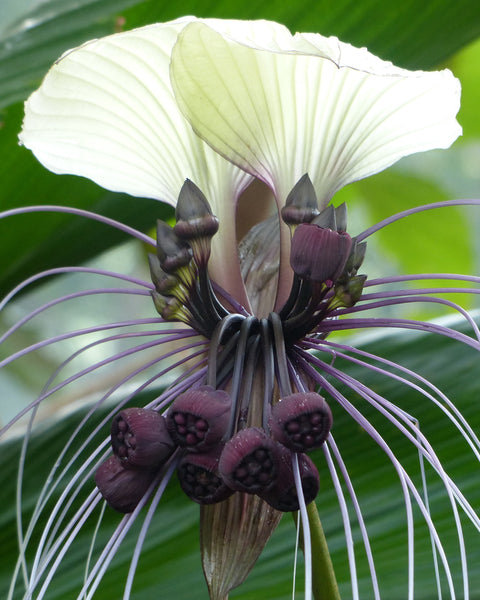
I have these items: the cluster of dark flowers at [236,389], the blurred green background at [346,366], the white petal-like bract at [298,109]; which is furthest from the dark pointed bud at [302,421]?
the blurred green background at [346,366]

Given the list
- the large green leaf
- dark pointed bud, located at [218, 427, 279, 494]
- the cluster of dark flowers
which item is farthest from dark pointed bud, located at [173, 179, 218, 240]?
the large green leaf

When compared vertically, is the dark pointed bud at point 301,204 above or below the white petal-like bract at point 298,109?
below

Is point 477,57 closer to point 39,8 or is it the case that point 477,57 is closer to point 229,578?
point 39,8

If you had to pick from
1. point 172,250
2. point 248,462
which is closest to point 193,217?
point 172,250

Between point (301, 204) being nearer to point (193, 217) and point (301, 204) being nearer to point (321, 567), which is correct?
point (193, 217)

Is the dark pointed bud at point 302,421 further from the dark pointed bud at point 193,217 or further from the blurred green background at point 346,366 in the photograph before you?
the blurred green background at point 346,366

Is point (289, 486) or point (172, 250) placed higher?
point (172, 250)

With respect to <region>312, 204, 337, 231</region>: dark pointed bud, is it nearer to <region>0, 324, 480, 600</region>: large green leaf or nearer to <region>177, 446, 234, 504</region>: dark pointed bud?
<region>177, 446, 234, 504</region>: dark pointed bud
